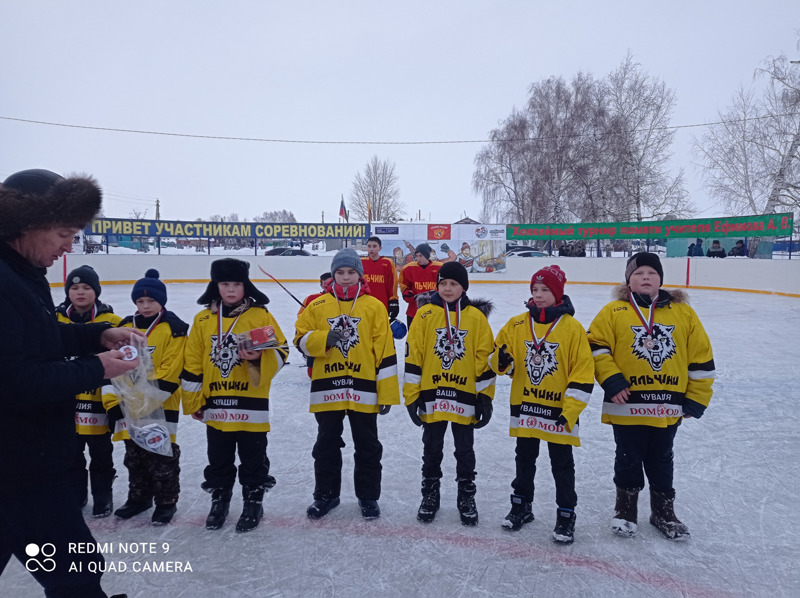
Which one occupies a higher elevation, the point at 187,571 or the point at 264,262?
the point at 264,262

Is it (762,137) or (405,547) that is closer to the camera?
(405,547)

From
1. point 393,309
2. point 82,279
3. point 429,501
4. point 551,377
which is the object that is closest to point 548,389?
point 551,377

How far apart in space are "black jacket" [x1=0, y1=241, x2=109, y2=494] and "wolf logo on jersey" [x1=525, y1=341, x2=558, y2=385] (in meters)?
2.07

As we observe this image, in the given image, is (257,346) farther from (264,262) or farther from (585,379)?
(264,262)

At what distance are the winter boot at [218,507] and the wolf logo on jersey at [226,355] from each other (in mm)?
651

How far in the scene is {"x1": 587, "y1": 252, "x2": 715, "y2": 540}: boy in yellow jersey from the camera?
2.79m

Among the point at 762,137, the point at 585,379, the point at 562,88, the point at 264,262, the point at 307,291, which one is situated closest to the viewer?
the point at 585,379

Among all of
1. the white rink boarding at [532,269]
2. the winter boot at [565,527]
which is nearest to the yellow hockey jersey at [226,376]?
the winter boot at [565,527]

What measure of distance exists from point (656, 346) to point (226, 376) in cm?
233

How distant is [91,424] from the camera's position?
9.91 ft

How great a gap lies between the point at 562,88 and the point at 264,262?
20.8 m

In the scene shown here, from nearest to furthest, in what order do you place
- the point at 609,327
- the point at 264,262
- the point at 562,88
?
the point at 609,327 → the point at 264,262 → the point at 562,88

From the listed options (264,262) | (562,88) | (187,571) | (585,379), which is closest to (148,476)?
(187,571)

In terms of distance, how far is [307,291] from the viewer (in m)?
17.8
